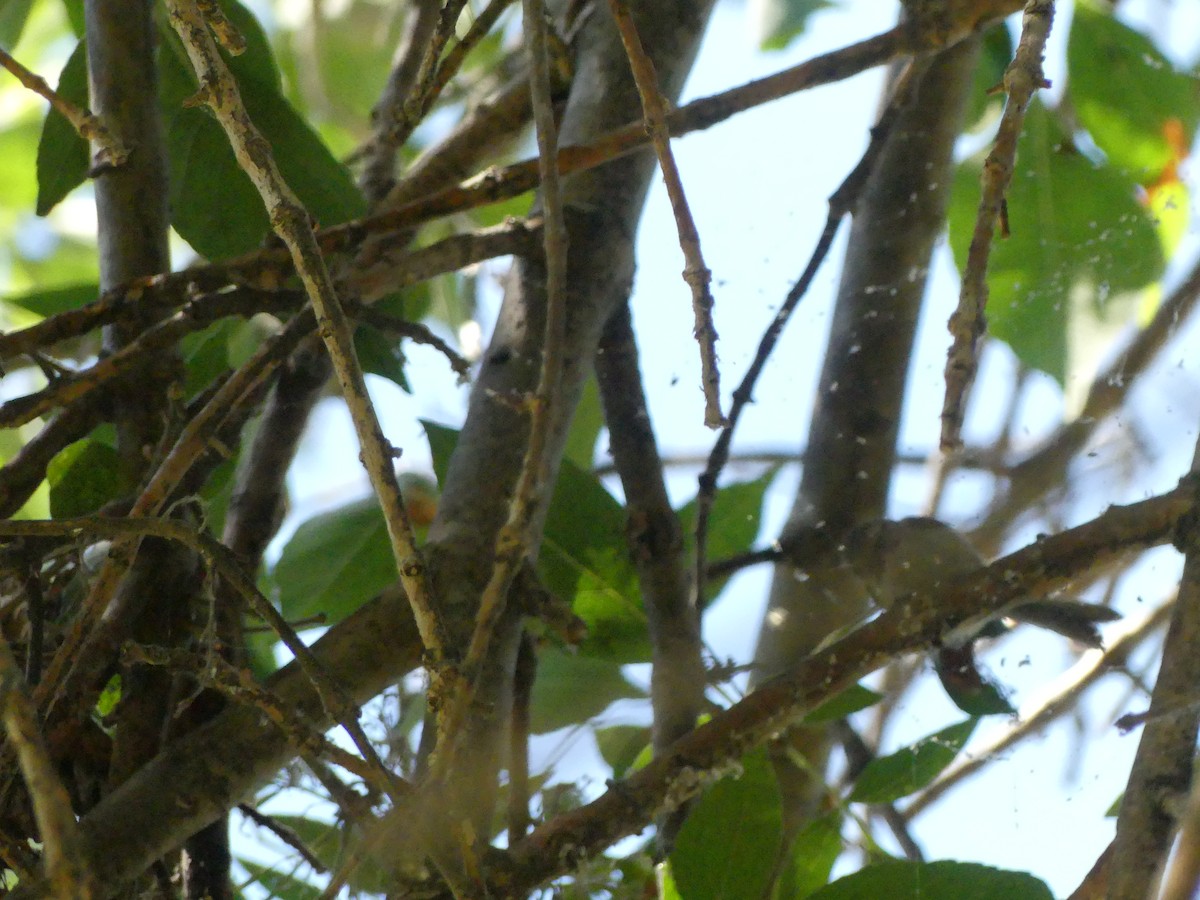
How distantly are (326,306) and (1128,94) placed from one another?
0.74 meters

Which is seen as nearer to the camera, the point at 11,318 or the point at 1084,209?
the point at 1084,209

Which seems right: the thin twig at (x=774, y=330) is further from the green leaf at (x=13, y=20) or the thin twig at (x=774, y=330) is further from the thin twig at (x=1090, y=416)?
the green leaf at (x=13, y=20)

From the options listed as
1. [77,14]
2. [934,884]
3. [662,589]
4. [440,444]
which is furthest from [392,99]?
[934,884]

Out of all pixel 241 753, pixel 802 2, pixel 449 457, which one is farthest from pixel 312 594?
pixel 802 2

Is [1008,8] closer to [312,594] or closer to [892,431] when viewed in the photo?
[892,431]

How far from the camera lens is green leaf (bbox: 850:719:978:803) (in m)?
0.64

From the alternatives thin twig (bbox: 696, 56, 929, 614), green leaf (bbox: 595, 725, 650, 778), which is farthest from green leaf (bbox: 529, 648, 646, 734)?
thin twig (bbox: 696, 56, 929, 614)

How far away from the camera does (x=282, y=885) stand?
66 centimetres

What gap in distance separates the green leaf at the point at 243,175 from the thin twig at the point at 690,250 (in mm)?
274

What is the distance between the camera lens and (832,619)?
0.77 m

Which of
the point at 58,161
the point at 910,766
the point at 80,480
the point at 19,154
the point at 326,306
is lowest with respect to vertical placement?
the point at 910,766

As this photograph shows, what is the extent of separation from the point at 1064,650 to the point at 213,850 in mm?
512

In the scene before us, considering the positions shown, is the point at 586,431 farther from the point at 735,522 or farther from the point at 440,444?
the point at 440,444

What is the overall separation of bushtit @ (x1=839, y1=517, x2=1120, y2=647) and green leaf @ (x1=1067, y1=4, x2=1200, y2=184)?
41 cm
